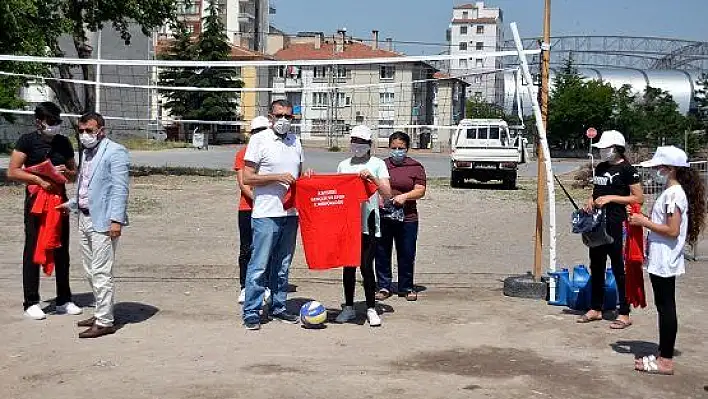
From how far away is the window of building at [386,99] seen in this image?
19573mm

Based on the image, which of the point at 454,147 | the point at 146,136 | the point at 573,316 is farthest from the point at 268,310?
the point at 146,136

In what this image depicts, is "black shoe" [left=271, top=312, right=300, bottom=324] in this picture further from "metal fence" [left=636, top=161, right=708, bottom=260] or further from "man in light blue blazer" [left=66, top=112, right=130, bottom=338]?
"metal fence" [left=636, top=161, right=708, bottom=260]

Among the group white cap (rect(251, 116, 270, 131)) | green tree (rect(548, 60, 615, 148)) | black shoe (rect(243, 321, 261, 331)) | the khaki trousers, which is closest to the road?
white cap (rect(251, 116, 270, 131))

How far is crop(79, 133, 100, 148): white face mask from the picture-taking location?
774 cm

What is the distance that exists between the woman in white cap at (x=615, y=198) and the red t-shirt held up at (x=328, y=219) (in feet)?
7.35

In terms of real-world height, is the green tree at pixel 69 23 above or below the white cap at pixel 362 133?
above

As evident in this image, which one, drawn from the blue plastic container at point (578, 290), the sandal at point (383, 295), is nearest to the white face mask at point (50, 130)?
the sandal at point (383, 295)

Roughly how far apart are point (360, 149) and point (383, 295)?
1.89m

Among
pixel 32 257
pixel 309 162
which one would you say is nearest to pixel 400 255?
pixel 32 257

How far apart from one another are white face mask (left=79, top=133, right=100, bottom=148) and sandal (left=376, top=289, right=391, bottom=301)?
3.46 metres

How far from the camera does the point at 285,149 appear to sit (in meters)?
8.05

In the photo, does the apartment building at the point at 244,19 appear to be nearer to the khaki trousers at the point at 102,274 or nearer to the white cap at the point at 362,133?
the white cap at the point at 362,133

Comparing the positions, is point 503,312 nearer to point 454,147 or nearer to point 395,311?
point 395,311

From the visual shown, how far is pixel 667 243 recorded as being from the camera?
22.1ft
